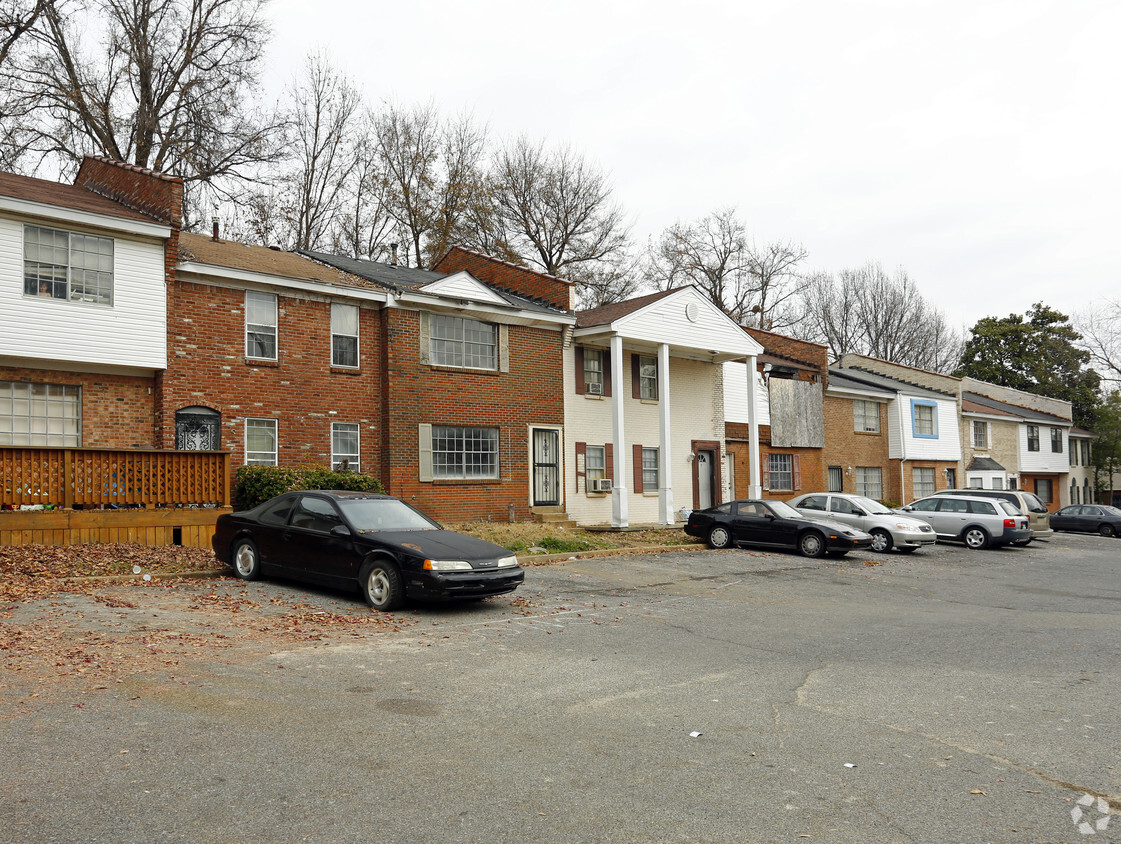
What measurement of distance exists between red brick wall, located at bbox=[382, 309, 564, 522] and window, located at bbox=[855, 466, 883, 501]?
16.9m

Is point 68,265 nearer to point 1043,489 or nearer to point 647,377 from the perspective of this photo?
point 647,377

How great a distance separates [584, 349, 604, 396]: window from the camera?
81.5 ft

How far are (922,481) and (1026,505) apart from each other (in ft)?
31.1

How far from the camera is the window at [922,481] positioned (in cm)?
3766

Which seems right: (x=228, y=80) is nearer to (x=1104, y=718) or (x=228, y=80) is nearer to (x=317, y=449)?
(x=317, y=449)

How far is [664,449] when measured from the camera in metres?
24.7

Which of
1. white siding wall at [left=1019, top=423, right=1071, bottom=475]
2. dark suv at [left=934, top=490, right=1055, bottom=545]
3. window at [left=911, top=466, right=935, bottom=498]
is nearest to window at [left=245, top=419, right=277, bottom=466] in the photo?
dark suv at [left=934, top=490, right=1055, bottom=545]

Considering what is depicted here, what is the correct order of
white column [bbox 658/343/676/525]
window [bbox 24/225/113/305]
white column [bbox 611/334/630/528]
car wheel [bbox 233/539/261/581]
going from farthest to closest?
white column [bbox 658/343/676/525]
white column [bbox 611/334/630/528]
window [bbox 24/225/113/305]
car wheel [bbox 233/539/261/581]

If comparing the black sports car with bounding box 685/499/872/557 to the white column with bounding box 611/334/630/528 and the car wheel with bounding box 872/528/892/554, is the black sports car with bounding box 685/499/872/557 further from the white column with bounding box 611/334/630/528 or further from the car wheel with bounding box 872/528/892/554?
the white column with bounding box 611/334/630/528

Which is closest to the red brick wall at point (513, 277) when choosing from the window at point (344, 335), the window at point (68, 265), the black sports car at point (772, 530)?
the window at point (344, 335)

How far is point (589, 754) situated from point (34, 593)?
842 centimetres

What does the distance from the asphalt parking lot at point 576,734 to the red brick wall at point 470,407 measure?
9890 millimetres

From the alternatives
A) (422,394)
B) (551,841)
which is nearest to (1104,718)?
(551,841)

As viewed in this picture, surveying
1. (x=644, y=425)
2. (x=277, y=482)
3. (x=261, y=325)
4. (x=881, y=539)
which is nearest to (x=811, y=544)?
(x=881, y=539)
